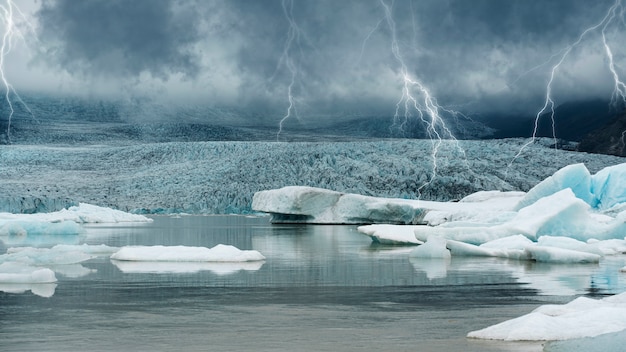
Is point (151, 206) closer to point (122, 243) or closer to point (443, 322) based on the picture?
point (122, 243)

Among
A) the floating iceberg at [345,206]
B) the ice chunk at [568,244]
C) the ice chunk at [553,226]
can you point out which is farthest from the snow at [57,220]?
the ice chunk at [568,244]

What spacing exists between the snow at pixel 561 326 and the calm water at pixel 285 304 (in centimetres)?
20

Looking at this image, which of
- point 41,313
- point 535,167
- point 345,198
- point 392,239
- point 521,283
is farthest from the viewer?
point 535,167

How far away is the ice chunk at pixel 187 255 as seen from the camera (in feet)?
44.6

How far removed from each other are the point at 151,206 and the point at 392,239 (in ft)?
142

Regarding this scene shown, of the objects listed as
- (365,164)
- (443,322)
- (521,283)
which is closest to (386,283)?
(521,283)

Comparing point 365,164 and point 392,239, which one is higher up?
point 365,164

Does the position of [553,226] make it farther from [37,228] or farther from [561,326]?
[37,228]

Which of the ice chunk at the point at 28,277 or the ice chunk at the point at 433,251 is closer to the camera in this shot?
the ice chunk at the point at 28,277

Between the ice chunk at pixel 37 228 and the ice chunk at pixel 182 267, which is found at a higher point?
the ice chunk at pixel 37 228

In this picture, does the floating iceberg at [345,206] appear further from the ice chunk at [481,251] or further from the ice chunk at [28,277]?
the ice chunk at [28,277]

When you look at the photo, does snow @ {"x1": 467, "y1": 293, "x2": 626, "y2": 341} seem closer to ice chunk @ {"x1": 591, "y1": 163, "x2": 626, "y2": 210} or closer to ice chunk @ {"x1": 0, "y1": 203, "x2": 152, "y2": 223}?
ice chunk @ {"x1": 591, "y1": 163, "x2": 626, "y2": 210}

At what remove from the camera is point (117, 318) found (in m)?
7.16

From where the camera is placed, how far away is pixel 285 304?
8211mm
